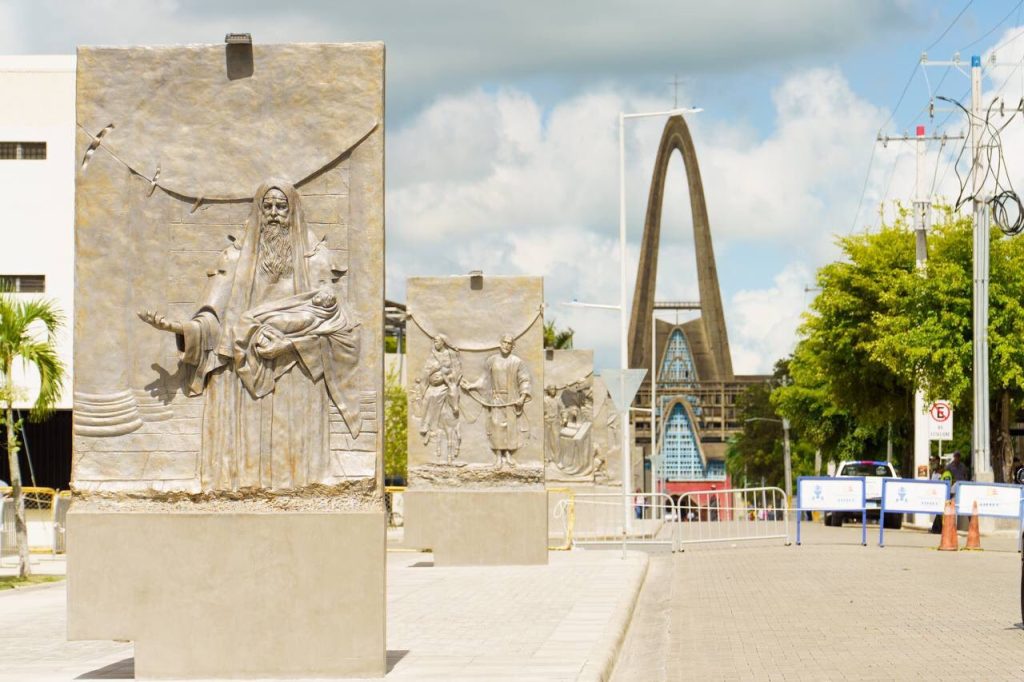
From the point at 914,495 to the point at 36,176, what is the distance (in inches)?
1013

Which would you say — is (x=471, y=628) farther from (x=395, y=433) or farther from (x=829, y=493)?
(x=395, y=433)

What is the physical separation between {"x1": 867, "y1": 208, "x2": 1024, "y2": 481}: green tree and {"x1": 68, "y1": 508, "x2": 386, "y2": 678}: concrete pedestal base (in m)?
29.8

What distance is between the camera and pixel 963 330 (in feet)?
128

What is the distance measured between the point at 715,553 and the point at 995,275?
1526 cm

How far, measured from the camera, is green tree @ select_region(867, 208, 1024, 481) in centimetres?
3862

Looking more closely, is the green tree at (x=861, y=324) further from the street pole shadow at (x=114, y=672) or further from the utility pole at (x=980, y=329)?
the street pole shadow at (x=114, y=672)

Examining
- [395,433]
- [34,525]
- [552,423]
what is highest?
[552,423]

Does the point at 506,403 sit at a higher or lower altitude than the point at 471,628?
higher

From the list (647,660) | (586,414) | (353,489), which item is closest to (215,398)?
(353,489)

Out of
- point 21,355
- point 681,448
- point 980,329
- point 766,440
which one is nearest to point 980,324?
point 980,329

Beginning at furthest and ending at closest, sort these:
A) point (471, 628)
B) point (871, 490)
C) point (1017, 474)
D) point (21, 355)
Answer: point (871, 490) < point (1017, 474) < point (21, 355) < point (471, 628)

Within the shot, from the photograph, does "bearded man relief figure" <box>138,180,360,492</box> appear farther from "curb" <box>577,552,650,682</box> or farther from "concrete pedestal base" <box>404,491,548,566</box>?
"concrete pedestal base" <box>404,491,548,566</box>

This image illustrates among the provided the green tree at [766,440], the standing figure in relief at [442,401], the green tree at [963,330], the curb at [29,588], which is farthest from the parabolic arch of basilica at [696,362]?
the curb at [29,588]

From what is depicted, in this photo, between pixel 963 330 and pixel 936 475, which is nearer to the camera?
A: pixel 963 330
